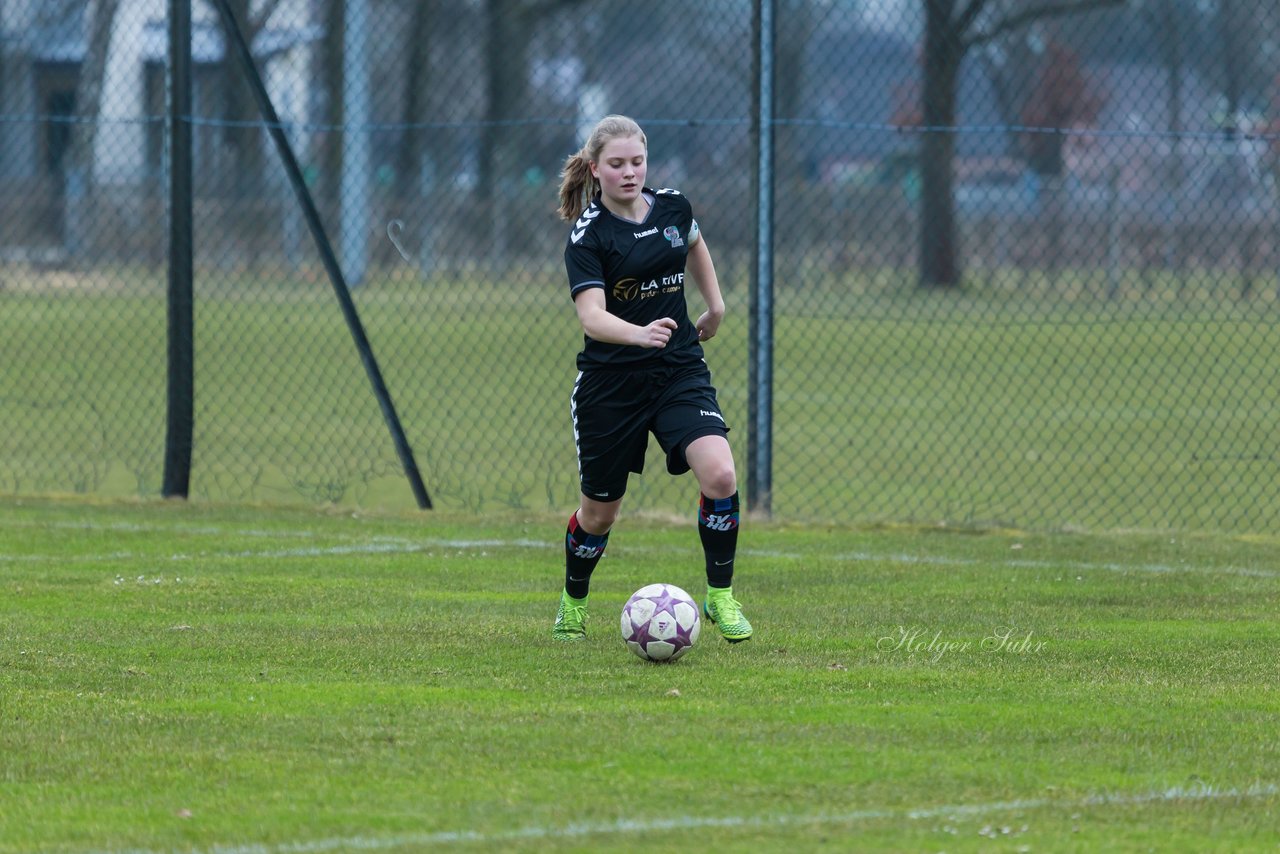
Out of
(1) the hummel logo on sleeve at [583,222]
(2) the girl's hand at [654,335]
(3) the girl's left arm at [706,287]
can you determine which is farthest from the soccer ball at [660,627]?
(1) the hummel logo on sleeve at [583,222]

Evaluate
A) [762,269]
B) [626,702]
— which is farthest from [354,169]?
[626,702]

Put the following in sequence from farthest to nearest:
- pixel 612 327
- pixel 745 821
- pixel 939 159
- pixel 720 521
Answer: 1. pixel 939 159
2. pixel 720 521
3. pixel 612 327
4. pixel 745 821

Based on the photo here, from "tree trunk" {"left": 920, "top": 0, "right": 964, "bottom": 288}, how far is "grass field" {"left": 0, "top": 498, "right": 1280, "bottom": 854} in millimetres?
7022

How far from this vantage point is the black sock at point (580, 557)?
6301 millimetres

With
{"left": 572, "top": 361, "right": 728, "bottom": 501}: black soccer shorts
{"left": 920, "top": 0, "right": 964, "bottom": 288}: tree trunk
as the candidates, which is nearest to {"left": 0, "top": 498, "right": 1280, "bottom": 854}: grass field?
{"left": 572, "top": 361, "right": 728, "bottom": 501}: black soccer shorts

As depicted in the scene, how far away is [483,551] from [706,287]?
7.65 ft

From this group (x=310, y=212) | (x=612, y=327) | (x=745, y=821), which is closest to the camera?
(x=745, y=821)

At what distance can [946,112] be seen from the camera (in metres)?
16.0

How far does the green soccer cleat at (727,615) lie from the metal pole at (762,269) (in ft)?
10.0

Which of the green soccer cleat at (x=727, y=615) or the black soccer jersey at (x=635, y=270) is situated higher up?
the black soccer jersey at (x=635, y=270)

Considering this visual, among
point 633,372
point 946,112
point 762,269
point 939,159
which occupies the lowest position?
point 633,372

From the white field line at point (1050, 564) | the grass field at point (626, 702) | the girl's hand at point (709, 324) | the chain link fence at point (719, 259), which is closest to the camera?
→ the grass field at point (626, 702)

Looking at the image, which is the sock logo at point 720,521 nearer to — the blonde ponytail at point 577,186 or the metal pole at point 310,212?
the blonde ponytail at point 577,186

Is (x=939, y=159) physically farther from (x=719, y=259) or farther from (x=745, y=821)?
(x=745, y=821)
